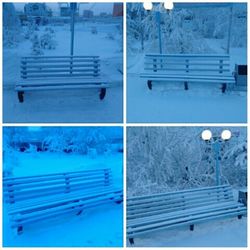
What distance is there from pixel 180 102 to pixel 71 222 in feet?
3.75

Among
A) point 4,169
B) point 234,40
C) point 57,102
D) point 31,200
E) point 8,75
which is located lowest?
point 31,200

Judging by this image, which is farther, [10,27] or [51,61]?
[10,27]

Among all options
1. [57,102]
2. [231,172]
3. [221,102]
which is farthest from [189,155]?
[57,102]

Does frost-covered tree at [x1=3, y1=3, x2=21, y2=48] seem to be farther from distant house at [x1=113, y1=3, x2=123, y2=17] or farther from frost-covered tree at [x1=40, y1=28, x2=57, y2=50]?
distant house at [x1=113, y1=3, x2=123, y2=17]

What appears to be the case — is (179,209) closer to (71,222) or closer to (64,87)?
(71,222)

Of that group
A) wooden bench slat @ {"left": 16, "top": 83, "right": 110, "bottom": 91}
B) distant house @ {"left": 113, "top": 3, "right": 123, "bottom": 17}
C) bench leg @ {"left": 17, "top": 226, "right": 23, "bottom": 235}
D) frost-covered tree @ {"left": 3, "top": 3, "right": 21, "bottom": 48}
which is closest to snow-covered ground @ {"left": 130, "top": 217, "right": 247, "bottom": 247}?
bench leg @ {"left": 17, "top": 226, "right": 23, "bottom": 235}

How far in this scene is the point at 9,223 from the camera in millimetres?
2465

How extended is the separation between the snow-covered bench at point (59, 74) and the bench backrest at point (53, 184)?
57 centimetres

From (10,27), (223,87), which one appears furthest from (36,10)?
(223,87)

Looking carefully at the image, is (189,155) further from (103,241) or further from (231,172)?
(103,241)

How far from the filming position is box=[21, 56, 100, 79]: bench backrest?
8.83ft

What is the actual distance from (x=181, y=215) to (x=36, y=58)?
1550 millimetres

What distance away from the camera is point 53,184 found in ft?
8.74

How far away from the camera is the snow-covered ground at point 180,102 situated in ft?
8.15
